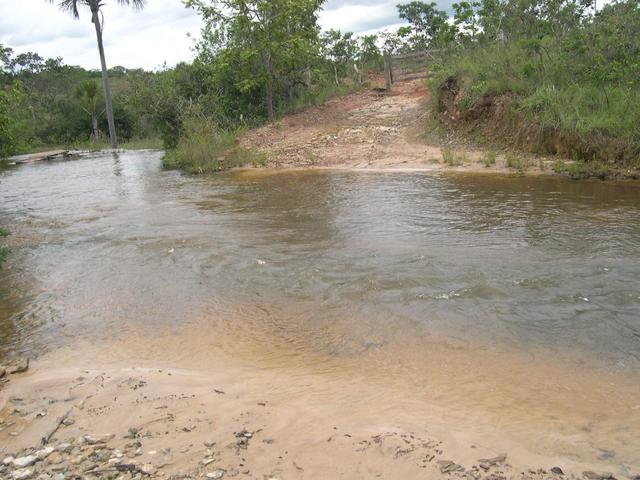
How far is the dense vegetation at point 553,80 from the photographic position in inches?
453

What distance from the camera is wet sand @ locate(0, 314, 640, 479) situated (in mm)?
2939

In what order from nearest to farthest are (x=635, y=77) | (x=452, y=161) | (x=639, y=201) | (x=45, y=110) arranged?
(x=639, y=201)
(x=635, y=77)
(x=452, y=161)
(x=45, y=110)

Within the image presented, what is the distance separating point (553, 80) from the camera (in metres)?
13.3

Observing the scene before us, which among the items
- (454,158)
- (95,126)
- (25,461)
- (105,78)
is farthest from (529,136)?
(95,126)

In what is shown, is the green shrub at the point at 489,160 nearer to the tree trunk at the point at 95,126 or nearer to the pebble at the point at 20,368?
the pebble at the point at 20,368

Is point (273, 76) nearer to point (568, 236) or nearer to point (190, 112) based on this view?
point (190, 112)

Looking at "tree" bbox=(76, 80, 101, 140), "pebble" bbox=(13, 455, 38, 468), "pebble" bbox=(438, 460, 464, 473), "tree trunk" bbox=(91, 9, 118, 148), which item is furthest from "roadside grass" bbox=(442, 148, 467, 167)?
"tree" bbox=(76, 80, 101, 140)

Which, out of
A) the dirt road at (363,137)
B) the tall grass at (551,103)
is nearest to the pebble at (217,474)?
the tall grass at (551,103)

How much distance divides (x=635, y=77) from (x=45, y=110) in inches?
1426

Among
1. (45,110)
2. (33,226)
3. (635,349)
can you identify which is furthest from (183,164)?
(45,110)

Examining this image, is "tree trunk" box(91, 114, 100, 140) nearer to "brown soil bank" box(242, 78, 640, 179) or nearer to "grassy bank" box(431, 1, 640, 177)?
"brown soil bank" box(242, 78, 640, 179)

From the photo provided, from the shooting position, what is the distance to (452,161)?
42.8 feet

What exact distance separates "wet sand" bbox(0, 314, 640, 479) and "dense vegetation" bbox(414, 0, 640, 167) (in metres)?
8.28

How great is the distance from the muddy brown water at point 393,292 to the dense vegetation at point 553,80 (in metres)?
1.49
